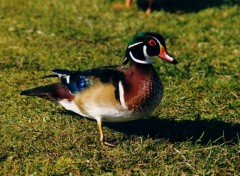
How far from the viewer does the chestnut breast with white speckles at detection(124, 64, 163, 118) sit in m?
3.73

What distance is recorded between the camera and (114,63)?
243 inches

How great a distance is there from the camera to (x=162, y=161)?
389 centimetres

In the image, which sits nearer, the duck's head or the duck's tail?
the duck's head

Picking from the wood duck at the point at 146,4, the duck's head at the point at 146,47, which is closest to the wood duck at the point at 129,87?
the duck's head at the point at 146,47

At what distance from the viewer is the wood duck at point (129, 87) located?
374cm

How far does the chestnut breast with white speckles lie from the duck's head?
6cm

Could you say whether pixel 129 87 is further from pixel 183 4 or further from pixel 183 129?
pixel 183 4

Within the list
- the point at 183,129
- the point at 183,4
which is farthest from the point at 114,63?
the point at 183,4

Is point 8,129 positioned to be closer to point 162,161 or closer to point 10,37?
point 162,161

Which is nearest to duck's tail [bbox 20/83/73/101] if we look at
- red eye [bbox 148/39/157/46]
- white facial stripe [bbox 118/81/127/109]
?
white facial stripe [bbox 118/81/127/109]

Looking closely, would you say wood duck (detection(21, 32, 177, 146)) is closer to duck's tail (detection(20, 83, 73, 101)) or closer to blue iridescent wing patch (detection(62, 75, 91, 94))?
blue iridescent wing patch (detection(62, 75, 91, 94))

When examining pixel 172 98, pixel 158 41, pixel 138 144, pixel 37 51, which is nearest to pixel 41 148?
pixel 138 144

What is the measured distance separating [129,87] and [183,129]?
102 centimetres

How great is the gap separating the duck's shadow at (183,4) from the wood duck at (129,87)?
185 inches
